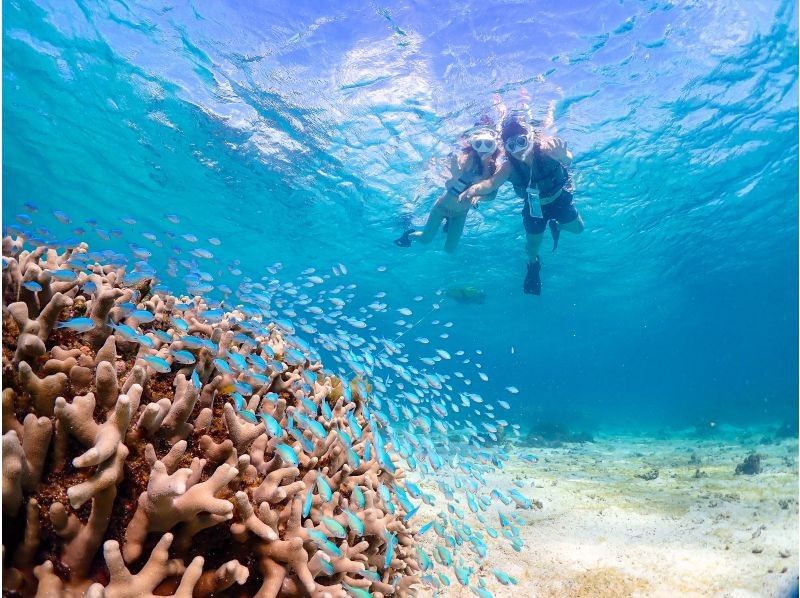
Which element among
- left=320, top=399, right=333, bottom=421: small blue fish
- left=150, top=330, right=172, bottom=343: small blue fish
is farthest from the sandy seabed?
left=150, top=330, right=172, bottom=343: small blue fish

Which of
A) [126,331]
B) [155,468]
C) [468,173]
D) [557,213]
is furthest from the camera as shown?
[557,213]

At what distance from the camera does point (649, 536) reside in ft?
24.7

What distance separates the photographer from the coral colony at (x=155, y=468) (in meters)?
2.03

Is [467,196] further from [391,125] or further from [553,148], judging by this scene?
[391,125]

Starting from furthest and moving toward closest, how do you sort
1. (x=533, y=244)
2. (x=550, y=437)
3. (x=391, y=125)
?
(x=550, y=437)
(x=391, y=125)
(x=533, y=244)

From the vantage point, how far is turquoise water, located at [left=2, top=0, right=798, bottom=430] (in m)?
13.2

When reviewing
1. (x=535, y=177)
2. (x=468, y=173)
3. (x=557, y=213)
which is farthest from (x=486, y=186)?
(x=557, y=213)

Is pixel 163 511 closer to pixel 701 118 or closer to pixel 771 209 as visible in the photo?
pixel 701 118

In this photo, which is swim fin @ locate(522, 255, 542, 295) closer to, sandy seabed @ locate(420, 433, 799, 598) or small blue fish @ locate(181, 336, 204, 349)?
sandy seabed @ locate(420, 433, 799, 598)

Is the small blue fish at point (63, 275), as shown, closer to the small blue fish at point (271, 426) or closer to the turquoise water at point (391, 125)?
the small blue fish at point (271, 426)

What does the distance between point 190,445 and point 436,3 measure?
1389 centimetres

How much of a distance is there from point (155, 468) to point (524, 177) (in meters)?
11.1

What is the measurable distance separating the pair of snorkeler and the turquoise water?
12.6 feet

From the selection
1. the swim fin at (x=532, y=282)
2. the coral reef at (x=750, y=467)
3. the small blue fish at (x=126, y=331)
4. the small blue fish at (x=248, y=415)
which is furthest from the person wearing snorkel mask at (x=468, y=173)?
the coral reef at (x=750, y=467)
